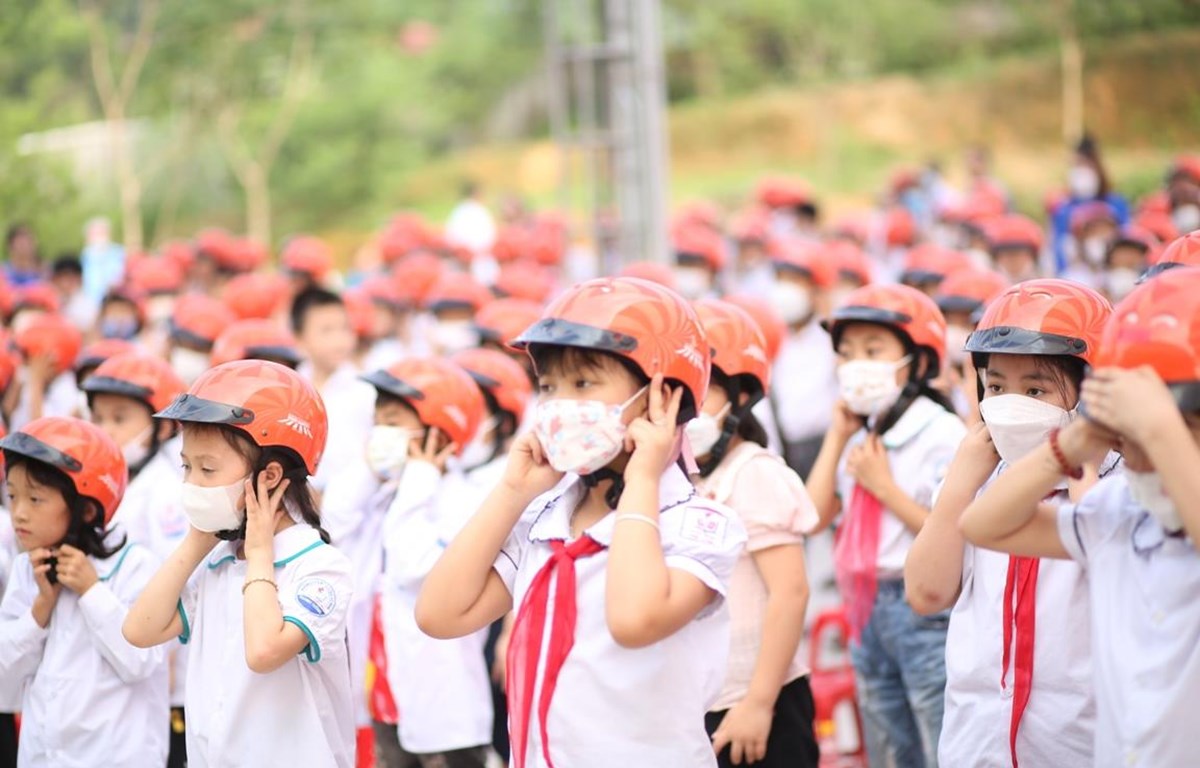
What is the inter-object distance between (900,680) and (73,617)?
2914 mm

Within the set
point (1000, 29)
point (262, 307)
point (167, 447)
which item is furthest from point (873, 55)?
point (167, 447)

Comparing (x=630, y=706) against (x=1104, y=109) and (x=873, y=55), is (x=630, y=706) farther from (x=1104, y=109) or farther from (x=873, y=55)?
(x=873, y=55)

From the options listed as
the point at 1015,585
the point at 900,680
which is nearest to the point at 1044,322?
the point at 1015,585

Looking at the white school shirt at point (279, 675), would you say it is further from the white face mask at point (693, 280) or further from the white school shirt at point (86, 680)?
the white face mask at point (693, 280)

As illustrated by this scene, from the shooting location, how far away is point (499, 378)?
6.58 metres

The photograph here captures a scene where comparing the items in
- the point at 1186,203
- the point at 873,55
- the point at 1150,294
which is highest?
the point at 873,55

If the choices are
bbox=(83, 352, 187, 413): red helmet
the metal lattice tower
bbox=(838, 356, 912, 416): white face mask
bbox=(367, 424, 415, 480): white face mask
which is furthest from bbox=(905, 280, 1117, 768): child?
the metal lattice tower

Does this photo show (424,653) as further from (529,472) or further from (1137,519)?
(1137,519)

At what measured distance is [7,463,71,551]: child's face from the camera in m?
4.59

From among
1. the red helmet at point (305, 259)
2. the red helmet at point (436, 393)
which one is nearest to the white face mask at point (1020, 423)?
the red helmet at point (436, 393)

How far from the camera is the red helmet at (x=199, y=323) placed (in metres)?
8.66

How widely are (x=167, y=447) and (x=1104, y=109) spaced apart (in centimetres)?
3541

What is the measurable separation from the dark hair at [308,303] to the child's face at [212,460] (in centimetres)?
449

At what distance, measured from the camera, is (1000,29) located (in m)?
42.9
